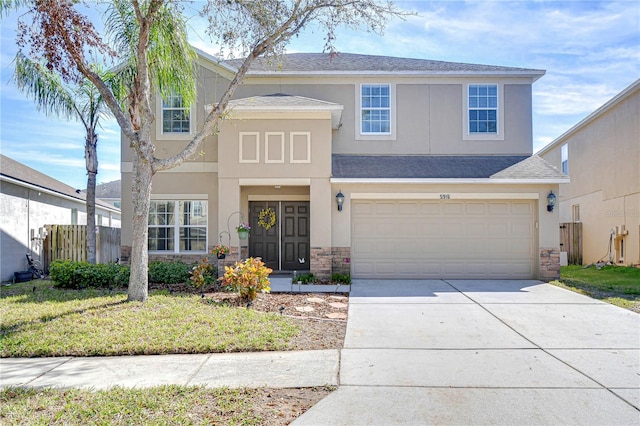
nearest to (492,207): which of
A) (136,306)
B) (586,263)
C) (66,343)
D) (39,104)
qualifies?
(586,263)

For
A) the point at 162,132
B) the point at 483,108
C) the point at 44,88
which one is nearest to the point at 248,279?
the point at 162,132

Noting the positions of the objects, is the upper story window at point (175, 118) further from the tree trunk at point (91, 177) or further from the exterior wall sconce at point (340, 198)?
the exterior wall sconce at point (340, 198)

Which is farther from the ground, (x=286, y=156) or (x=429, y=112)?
(x=429, y=112)

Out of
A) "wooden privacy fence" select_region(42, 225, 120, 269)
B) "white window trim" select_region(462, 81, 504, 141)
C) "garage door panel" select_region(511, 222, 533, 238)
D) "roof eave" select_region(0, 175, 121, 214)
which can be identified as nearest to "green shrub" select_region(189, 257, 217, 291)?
"wooden privacy fence" select_region(42, 225, 120, 269)

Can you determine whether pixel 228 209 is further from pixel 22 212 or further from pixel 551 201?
pixel 551 201

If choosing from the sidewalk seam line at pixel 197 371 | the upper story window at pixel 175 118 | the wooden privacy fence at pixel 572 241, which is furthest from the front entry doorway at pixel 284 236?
A: the wooden privacy fence at pixel 572 241

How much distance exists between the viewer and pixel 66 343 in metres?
6.07

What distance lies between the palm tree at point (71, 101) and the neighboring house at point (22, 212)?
8.35 ft

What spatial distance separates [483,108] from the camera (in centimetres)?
1392

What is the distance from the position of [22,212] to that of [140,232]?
25.7 ft

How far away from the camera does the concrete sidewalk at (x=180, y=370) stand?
4820 millimetres

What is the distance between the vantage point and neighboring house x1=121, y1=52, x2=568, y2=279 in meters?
12.0

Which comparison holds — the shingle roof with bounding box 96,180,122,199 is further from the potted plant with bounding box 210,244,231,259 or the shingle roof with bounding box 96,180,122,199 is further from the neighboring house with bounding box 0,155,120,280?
the potted plant with bounding box 210,244,231,259

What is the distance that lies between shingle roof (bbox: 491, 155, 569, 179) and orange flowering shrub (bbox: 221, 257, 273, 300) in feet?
23.5
